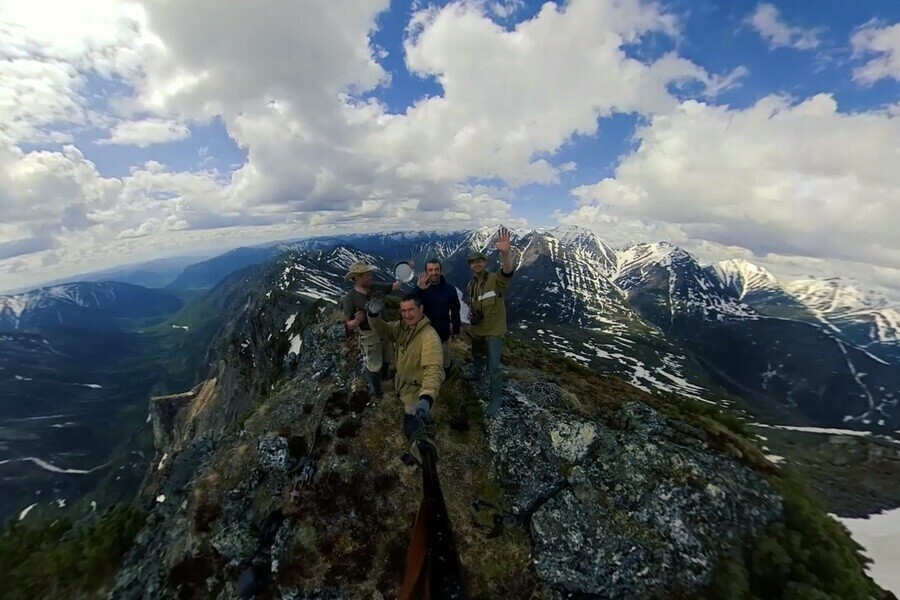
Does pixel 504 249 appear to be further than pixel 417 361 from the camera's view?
Yes

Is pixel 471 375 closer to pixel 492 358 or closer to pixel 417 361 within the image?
pixel 492 358

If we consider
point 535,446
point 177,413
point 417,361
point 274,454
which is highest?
point 417,361

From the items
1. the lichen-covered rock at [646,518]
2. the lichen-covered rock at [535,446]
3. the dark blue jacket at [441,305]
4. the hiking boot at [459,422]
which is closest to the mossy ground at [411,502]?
the hiking boot at [459,422]

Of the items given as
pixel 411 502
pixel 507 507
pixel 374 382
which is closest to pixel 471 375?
pixel 374 382

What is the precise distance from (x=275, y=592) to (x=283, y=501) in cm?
286

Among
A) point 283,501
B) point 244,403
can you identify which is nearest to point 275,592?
point 283,501

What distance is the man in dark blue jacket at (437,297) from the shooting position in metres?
12.7

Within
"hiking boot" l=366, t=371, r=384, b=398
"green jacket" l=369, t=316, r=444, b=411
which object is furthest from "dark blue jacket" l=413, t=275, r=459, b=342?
"hiking boot" l=366, t=371, r=384, b=398

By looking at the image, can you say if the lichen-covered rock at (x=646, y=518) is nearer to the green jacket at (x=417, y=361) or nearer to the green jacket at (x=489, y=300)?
the green jacket at (x=489, y=300)

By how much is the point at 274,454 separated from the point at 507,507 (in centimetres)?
935

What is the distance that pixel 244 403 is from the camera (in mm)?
55406

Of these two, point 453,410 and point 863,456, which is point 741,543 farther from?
point 863,456

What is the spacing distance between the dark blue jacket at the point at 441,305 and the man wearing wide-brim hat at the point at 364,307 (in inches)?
40.1

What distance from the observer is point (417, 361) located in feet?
33.9
